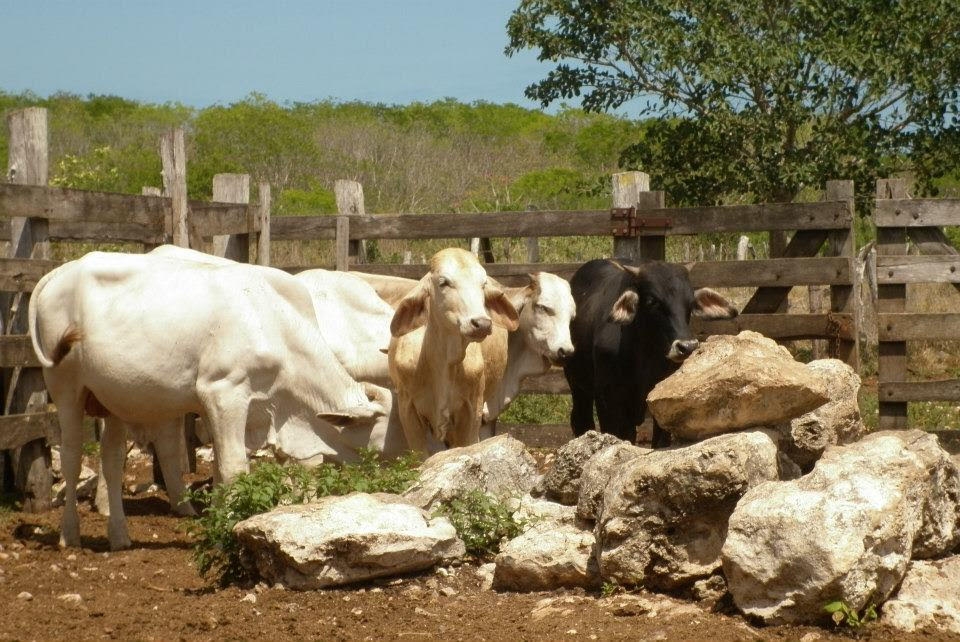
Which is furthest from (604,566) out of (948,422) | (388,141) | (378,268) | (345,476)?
(388,141)

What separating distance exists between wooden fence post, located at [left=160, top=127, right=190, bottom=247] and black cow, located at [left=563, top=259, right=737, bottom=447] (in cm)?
293

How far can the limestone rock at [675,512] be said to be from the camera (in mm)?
5746

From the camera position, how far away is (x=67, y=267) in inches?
303

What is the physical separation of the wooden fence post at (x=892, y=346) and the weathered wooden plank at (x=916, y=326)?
0.09 metres

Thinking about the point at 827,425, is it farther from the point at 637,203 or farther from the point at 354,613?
the point at 637,203

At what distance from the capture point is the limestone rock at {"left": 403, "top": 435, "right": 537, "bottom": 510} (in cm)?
658

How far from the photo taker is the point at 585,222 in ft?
34.8

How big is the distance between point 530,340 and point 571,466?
2131mm

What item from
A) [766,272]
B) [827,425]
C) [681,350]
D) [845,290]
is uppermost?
[766,272]

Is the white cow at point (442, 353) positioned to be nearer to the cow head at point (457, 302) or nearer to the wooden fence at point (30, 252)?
the cow head at point (457, 302)

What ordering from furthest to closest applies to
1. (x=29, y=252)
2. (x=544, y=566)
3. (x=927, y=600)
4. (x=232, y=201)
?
1. (x=232, y=201)
2. (x=29, y=252)
3. (x=544, y=566)
4. (x=927, y=600)

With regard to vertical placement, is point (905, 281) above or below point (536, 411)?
above

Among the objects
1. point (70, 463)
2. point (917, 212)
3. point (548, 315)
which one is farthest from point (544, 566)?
point (917, 212)

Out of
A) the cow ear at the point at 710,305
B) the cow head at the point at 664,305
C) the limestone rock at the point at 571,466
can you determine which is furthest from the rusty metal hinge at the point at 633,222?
the limestone rock at the point at 571,466
